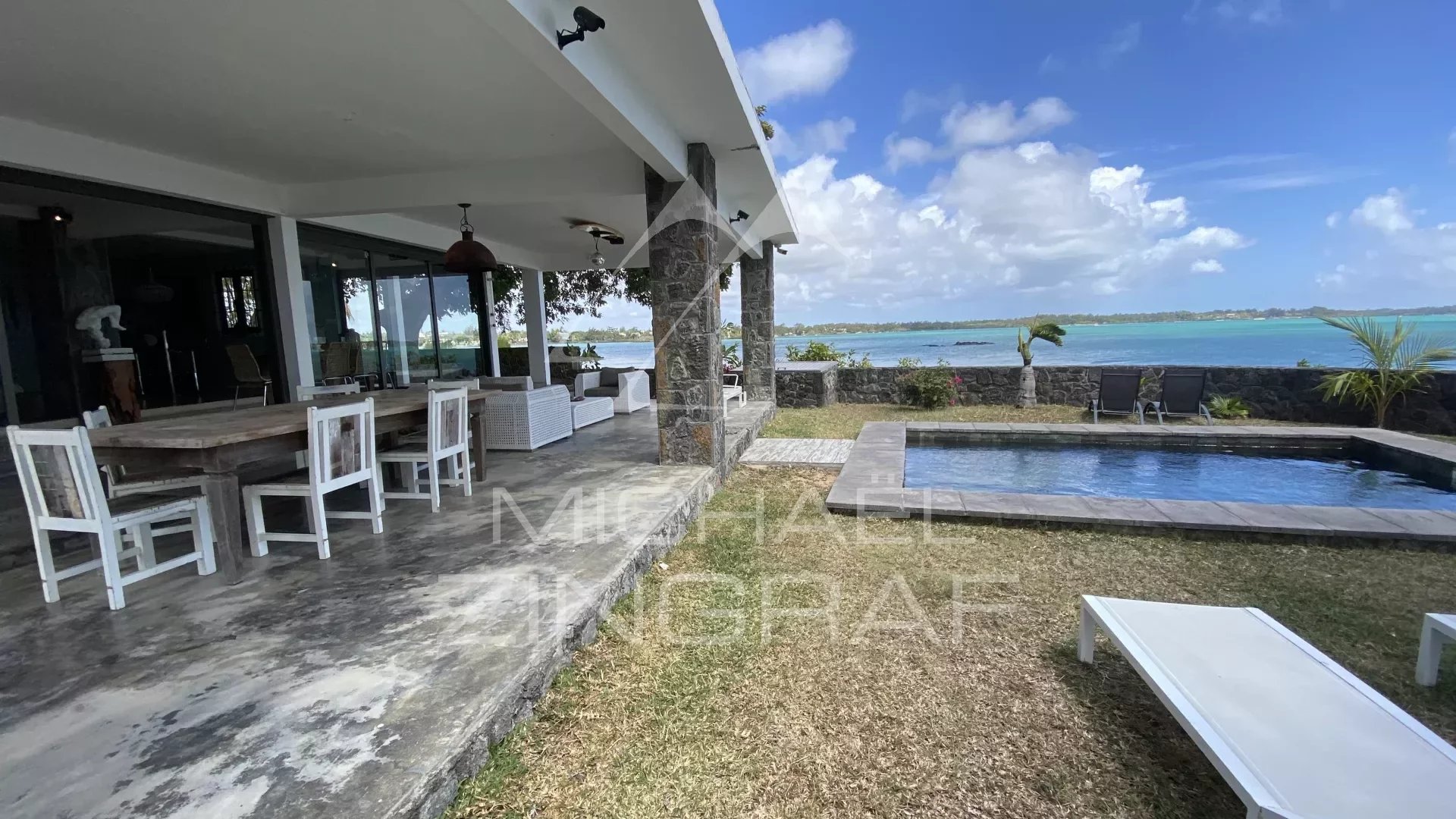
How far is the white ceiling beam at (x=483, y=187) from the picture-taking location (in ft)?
16.1

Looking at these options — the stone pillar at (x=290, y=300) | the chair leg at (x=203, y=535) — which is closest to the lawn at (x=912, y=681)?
the chair leg at (x=203, y=535)

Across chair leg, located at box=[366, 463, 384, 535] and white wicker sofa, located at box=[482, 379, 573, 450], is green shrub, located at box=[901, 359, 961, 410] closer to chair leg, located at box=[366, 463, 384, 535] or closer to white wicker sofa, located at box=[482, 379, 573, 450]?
white wicker sofa, located at box=[482, 379, 573, 450]

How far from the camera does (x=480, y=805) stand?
158cm

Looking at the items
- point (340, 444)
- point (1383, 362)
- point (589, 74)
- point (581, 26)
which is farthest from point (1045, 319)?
point (340, 444)

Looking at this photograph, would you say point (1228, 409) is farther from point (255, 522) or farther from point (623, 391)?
point (255, 522)

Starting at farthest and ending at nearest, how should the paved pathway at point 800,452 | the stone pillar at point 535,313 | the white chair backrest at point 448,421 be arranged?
the stone pillar at point 535,313
the paved pathway at point 800,452
the white chair backrest at point 448,421

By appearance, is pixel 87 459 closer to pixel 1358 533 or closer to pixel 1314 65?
pixel 1358 533

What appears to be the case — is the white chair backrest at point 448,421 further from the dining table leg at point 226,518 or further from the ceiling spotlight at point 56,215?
the ceiling spotlight at point 56,215

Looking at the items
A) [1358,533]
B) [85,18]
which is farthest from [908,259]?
[85,18]

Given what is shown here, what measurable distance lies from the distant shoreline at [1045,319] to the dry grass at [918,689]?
6.72 m

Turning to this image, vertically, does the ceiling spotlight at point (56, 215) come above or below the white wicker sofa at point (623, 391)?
above

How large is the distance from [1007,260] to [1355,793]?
33938 millimetres

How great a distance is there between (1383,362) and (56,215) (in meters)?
13.7

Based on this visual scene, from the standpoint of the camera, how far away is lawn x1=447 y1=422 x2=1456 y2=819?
1665 mm
